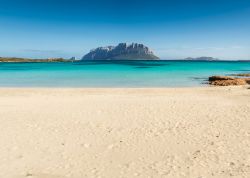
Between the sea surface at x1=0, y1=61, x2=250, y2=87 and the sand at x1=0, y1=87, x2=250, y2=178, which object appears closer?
the sand at x1=0, y1=87, x2=250, y2=178

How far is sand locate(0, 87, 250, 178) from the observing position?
768cm

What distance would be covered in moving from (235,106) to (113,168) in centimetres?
1092

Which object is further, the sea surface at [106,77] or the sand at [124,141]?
the sea surface at [106,77]

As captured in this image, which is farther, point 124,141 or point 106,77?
point 106,77

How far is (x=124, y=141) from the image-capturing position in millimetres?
10125

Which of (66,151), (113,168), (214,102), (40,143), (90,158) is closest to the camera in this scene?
(113,168)

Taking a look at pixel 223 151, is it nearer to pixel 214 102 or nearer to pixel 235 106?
pixel 235 106

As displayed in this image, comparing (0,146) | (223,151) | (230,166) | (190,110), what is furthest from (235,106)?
(0,146)

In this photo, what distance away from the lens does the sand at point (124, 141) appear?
7.68 meters

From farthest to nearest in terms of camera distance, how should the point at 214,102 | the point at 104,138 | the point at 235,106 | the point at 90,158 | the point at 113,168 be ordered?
the point at 214,102 → the point at 235,106 → the point at 104,138 → the point at 90,158 → the point at 113,168

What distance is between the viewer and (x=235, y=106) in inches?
645

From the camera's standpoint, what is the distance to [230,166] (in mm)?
7828

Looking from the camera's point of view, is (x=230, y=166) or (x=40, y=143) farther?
(x=40, y=143)

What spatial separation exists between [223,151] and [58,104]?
10957 mm
